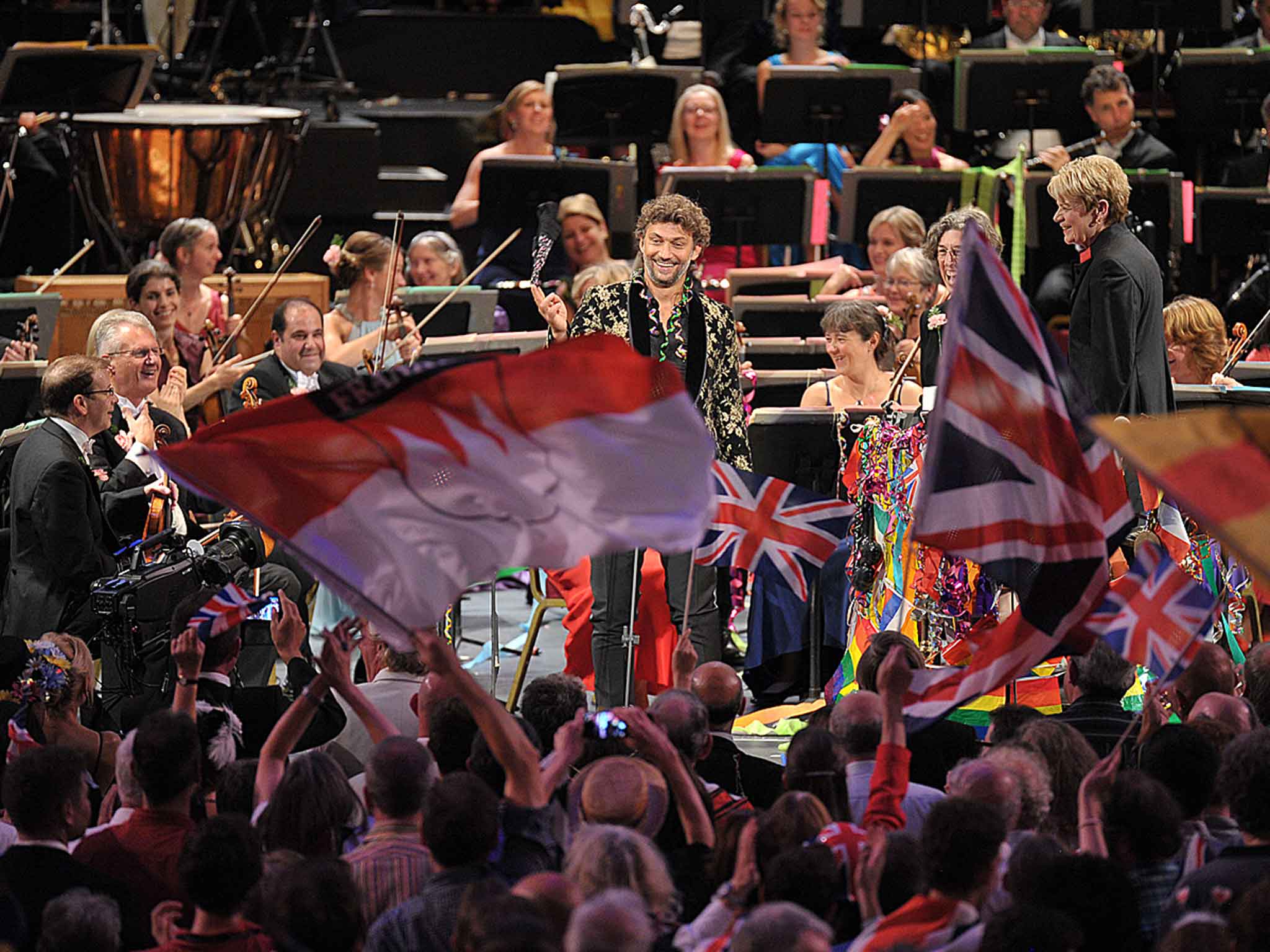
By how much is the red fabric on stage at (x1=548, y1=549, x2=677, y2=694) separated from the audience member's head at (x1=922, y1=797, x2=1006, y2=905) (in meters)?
3.33

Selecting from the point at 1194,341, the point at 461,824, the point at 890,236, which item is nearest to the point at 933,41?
the point at 890,236

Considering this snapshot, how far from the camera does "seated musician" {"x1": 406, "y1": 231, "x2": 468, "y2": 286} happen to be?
9625mm

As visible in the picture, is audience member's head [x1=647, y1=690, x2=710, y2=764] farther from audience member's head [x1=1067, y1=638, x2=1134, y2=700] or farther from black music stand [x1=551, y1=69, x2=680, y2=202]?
black music stand [x1=551, y1=69, x2=680, y2=202]

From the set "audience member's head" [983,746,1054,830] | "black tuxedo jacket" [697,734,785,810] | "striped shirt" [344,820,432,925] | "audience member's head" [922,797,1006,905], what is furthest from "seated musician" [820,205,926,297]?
"audience member's head" [922,797,1006,905]

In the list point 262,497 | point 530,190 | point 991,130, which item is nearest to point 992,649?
point 262,497

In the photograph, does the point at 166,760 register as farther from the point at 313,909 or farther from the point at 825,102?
the point at 825,102

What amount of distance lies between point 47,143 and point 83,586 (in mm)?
5453

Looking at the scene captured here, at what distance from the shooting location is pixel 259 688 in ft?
17.4

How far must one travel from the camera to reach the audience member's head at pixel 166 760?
13.3ft

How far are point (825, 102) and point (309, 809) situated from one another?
7314mm

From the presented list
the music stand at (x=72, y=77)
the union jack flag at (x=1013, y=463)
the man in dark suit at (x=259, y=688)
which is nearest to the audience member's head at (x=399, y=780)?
the man in dark suit at (x=259, y=688)

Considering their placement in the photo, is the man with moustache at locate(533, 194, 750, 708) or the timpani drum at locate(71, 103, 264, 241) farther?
the timpani drum at locate(71, 103, 264, 241)

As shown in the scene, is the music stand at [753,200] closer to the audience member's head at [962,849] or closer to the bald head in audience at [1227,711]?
the bald head in audience at [1227,711]

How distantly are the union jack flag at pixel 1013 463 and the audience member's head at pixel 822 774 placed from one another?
1.78 ft
